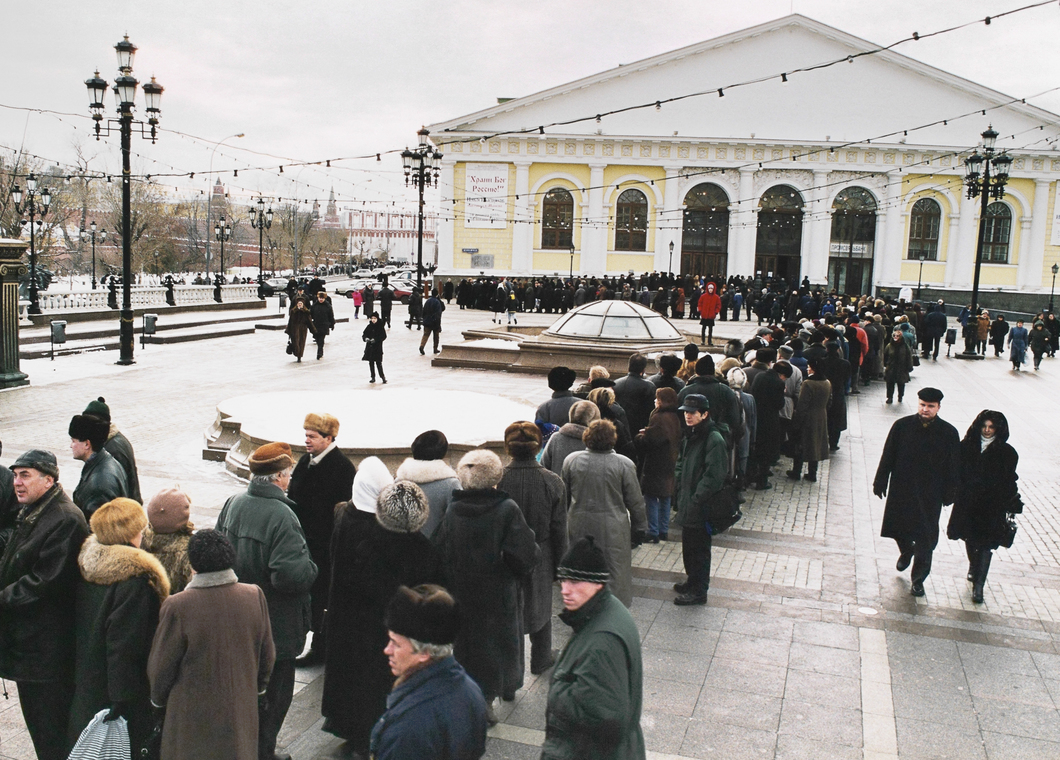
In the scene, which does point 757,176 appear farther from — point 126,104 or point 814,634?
point 814,634

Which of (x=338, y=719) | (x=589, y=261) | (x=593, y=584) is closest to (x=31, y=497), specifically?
(x=338, y=719)

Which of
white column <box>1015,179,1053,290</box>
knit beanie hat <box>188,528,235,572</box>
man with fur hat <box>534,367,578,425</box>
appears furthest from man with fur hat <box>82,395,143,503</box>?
white column <box>1015,179,1053,290</box>

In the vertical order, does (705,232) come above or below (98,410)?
above

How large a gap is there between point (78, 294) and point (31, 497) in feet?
92.4

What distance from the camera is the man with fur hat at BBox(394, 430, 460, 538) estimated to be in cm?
507

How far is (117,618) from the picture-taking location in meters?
3.81

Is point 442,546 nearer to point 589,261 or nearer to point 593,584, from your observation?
A: point 593,584

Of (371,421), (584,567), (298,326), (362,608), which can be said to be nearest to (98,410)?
(362,608)

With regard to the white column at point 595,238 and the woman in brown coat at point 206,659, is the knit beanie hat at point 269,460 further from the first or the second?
the white column at point 595,238

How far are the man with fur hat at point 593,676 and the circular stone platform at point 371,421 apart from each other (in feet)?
20.0

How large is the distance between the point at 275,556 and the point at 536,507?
1.67 m

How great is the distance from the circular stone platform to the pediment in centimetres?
3689

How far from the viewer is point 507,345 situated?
70.3 feet

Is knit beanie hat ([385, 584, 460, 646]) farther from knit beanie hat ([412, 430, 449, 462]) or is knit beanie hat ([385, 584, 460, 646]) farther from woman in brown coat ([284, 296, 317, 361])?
→ woman in brown coat ([284, 296, 317, 361])
